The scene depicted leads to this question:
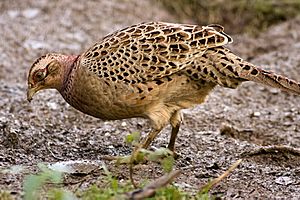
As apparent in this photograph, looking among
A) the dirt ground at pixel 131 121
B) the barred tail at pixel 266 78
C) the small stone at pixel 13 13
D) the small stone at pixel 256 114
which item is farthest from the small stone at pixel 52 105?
the small stone at pixel 13 13

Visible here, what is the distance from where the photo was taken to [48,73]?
5848mm

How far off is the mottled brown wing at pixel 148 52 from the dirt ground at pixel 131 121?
611mm

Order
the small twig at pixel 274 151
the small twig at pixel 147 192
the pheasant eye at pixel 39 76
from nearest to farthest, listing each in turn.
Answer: the small twig at pixel 147 192 < the pheasant eye at pixel 39 76 < the small twig at pixel 274 151

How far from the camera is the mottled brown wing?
5.62 metres

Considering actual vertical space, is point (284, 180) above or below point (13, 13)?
above

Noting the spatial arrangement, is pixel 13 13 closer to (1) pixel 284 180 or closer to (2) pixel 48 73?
(2) pixel 48 73

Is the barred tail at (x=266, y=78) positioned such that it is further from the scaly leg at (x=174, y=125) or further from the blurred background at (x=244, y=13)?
the blurred background at (x=244, y=13)

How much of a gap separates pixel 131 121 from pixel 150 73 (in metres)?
1.47

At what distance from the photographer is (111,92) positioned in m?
5.60

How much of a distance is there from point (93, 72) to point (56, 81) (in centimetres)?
36

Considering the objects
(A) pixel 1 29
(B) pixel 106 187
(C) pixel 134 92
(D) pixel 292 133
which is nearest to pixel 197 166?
(C) pixel 134 92

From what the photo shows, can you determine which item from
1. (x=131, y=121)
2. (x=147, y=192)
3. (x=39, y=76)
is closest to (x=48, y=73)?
(x=39, y=76)

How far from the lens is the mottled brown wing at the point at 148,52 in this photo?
18.4ft

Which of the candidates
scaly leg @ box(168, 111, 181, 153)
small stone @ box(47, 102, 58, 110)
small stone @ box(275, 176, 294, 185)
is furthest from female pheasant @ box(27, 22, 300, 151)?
small stone @ box(47, 102, 58, 110)
